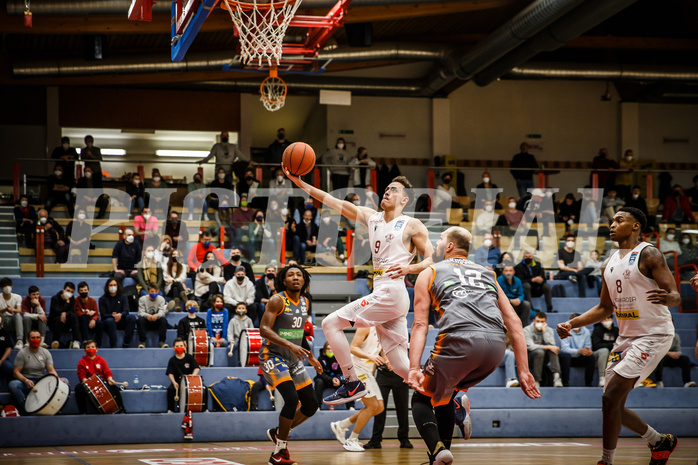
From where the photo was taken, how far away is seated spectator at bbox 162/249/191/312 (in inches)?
561

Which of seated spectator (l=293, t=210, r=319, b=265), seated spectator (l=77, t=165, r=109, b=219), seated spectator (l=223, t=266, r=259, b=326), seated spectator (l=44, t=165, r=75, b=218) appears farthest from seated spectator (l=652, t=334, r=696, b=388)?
seated spectator (l=44, t=165, r=75, b=218)

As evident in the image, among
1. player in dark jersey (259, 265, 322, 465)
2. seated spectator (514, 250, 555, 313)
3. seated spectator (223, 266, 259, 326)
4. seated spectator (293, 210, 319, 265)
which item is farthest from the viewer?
seated spectator (293, 210, 319, 265)

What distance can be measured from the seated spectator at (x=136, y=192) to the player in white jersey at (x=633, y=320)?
38.7 ft

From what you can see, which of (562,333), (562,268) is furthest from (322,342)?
(562,333)

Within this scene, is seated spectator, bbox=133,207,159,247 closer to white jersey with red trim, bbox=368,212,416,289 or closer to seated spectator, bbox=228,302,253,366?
seated spectator, bbox=228,302,253,366

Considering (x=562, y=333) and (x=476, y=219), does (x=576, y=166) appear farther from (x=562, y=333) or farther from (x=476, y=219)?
(x=562, y=333)

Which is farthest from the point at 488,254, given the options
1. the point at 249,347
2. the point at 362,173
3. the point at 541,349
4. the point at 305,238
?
the point at 249,347

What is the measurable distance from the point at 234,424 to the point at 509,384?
4475mm

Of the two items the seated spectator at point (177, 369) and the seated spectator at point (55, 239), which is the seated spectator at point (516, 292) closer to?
the seated spectator at point (177, 369)

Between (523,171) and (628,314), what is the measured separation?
13965 millimetres

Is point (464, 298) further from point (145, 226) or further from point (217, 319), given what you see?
point (145, 226)

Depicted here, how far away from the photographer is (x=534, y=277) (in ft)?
49.9

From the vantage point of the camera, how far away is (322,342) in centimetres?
1370

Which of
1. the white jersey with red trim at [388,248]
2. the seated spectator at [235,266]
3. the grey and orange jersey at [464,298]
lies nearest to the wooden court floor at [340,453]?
the white jersey with red trim at [388,248]
